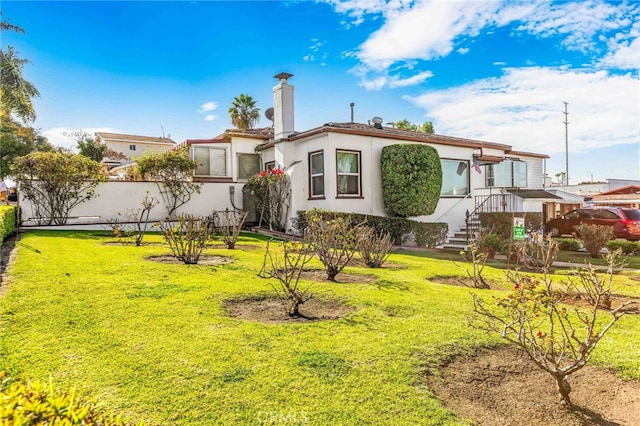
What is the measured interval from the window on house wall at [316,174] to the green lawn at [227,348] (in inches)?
351

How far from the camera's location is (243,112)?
38.0m

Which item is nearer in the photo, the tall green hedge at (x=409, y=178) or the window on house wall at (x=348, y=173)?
the window on house wall at (x=348, y=173)

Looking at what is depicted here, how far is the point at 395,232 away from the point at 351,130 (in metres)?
4.24

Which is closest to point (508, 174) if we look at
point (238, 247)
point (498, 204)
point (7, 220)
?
point (498, 204)

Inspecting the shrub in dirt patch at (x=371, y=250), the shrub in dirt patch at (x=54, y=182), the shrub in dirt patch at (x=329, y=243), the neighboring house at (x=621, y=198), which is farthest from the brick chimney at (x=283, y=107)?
the neighboring house at (x=621, y=198)

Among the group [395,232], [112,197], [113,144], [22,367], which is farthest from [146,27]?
[113,144]

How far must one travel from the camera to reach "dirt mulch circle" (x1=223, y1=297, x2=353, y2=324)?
5637mm

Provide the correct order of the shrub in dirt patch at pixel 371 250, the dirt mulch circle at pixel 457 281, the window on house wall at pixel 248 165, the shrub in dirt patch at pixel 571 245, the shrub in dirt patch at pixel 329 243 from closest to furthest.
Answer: the shrub in dirt patch at pixel 329 243, the dirt mulch circle at pixel 457 281, the shrub in dirt patch at pixel 371 250, the shrub in dirt patch at pixel 571 245, the window on house wall at pixel 248 165

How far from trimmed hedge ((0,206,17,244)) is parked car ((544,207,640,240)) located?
19179 millimetres

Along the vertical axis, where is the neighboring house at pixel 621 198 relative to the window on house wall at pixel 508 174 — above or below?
below

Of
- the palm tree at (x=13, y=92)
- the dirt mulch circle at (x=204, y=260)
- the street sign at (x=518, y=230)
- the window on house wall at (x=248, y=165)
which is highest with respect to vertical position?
the palm tree at (x=13, y=92)

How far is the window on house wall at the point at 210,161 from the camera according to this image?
19.4 metres

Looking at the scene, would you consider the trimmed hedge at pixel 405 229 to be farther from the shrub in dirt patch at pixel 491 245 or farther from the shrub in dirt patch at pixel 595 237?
the shrub in dirt patch at pixel 595 237

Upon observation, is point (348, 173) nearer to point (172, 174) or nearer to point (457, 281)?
point (172, 174)
